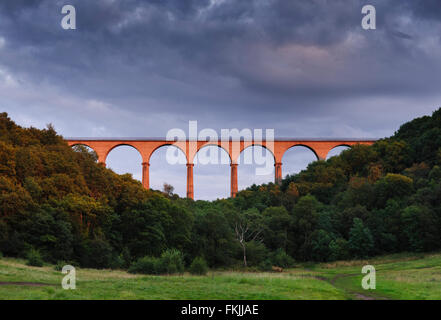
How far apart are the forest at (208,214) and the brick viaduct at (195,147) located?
2132 mm

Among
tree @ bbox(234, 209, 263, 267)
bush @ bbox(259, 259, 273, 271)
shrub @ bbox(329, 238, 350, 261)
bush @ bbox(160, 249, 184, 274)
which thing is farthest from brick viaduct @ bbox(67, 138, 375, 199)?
bush @ bbox(160, 249, 184, 274)

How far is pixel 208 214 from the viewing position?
36.7 meters

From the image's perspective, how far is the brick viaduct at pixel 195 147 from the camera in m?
53.2

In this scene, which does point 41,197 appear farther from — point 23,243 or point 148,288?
point 148,288

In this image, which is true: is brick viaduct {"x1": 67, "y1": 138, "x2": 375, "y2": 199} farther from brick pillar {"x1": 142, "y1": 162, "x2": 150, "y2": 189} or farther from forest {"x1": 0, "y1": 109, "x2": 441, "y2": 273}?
forest {"x1": 0, "y1": 109, "x2": 441, "y2": 273}

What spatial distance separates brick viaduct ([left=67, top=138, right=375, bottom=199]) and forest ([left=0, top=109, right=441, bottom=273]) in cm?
213

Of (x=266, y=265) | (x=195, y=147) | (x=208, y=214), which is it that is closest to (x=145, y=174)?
(x=195, y=147)

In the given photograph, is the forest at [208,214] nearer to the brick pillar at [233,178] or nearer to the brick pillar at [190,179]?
the brick pillar at [233,178]

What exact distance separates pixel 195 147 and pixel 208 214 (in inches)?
712

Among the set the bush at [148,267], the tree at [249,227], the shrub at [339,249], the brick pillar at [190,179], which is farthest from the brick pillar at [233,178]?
the bush at [148,267]

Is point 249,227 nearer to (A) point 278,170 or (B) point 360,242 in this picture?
(B) point 360,242

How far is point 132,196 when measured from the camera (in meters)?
33.7
